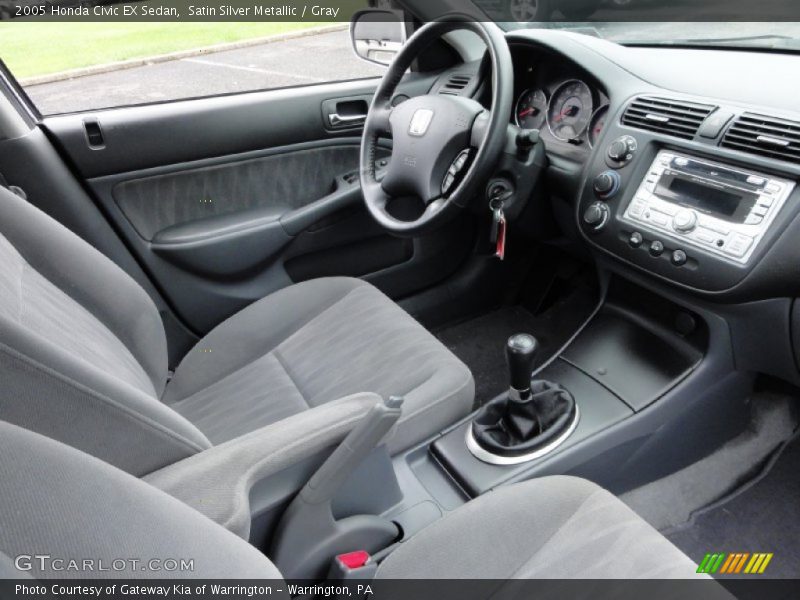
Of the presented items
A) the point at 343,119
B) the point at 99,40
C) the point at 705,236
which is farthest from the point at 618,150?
the point at 99,40

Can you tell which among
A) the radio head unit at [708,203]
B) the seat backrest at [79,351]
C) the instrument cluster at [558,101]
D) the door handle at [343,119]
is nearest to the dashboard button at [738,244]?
the radio head unit at [708,203]

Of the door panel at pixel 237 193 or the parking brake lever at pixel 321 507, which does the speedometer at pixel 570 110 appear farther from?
the parking brake lever at pixel 321 507

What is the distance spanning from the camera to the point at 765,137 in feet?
3.92

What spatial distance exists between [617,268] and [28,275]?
1183mm

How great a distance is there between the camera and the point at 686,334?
1456 mm

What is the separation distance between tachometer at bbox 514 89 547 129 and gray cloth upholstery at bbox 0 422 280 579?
4.65ft

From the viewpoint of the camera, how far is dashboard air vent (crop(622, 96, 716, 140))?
52.2 inches

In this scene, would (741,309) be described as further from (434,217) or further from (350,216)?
(350,216)

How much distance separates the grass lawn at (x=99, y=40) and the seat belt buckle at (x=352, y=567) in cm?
151

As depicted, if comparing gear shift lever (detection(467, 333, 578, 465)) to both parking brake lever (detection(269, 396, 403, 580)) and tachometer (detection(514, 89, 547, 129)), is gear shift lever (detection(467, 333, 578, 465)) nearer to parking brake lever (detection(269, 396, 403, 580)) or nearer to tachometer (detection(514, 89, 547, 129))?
parking brake lever (detection(269, 396, 403, 580))

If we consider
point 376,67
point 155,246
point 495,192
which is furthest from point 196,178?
point 495,192

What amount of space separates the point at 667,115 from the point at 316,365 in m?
0.89

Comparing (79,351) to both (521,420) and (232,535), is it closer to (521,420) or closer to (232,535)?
(232,535)

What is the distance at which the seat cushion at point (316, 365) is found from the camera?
1287 mm
